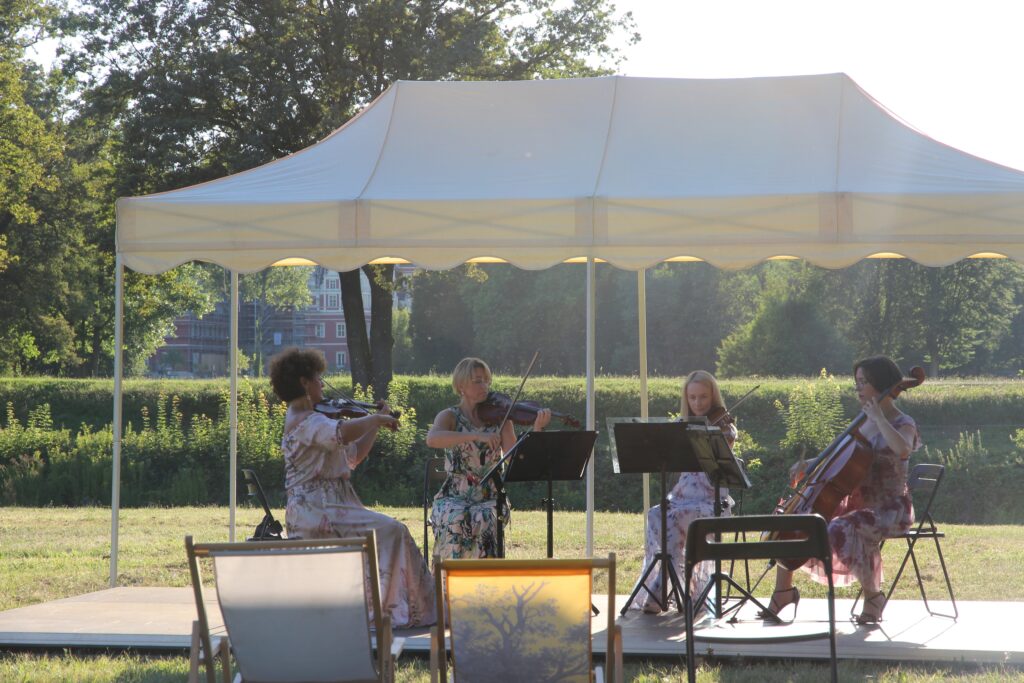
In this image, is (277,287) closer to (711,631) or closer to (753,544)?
(711,631)

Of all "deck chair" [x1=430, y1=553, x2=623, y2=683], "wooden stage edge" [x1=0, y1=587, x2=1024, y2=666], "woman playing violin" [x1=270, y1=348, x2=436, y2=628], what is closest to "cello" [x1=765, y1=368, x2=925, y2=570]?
"wooden stage edge" [x1=0, y1=587, x2=1024, y2=666]

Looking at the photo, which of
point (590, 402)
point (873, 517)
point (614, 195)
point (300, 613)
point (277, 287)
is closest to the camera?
point (300, 613)

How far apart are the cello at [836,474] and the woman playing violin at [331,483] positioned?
2018 mm

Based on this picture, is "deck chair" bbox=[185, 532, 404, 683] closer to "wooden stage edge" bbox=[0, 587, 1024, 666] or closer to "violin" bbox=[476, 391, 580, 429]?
"wooden stage edge" bbox=[0, 587, 1024, 666]

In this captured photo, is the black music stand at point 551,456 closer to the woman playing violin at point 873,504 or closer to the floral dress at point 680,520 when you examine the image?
the floral dress at point 680,520

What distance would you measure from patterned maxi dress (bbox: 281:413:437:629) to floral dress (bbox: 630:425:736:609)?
1.50 m

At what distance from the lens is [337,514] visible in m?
6.14

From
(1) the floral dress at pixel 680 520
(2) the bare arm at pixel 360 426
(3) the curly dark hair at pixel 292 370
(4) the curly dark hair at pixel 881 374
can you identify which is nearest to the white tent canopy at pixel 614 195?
(1) the floral dress at pixel 680 520

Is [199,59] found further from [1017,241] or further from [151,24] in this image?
[1017,241]

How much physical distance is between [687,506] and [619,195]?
1947 mm

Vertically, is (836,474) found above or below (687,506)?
above

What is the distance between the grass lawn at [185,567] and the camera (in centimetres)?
547

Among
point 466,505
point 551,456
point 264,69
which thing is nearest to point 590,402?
point 466,505

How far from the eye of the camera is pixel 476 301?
45375 millimetres
